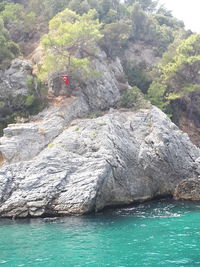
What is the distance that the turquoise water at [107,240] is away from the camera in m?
15.7

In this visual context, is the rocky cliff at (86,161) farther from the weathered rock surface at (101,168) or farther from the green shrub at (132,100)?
the green shrub at (132,100)

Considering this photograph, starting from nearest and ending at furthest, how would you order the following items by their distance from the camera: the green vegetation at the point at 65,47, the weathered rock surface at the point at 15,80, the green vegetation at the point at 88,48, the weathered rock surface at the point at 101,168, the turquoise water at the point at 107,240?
1. the turquoise water at the point at 107,240
2. the weathered rock surface at the point at 101,168
3. the green vegetation at the point at 65,47
4. the weathered rock surface at the point at 15,80
5. the green vegetation at the point at 88,48

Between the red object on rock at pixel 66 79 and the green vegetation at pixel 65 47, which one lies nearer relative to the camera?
the green vegetation at pixel 65 47

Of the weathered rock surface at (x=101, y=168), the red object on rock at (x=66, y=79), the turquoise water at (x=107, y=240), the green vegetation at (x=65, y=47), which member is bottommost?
the turquoise water at (x=107, y=240)

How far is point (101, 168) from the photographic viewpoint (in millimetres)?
26734

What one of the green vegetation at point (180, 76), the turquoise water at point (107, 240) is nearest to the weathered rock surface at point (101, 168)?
the turquoise water at point (107, 240)

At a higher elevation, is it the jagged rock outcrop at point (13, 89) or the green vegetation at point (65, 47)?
the green vegetation at point (65, 47)

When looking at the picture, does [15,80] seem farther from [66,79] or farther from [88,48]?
[88,48]

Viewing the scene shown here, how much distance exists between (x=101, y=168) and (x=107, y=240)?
8.67 m

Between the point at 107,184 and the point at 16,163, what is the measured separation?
27.4ft

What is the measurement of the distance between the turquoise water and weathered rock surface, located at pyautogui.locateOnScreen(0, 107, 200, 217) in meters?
1.72

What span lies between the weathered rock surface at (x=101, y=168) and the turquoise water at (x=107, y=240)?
1723 millimetres

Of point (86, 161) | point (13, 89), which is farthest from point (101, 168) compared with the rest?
point (13, 89)

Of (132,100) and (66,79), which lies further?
(132,100)
